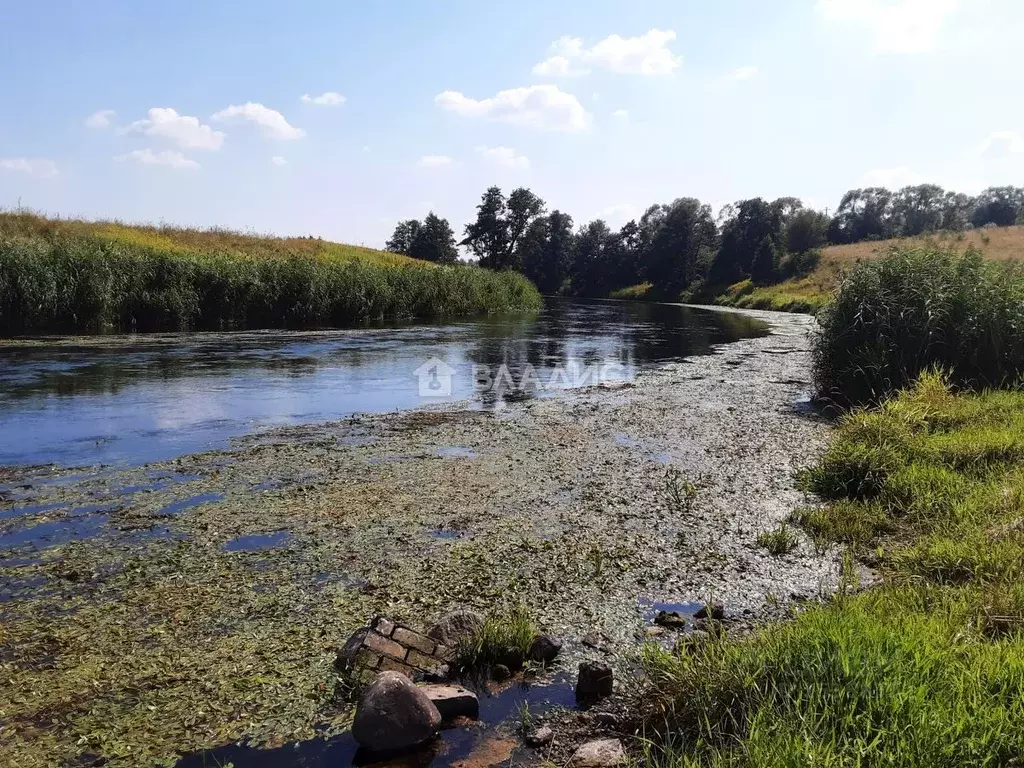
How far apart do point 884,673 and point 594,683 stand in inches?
56.6

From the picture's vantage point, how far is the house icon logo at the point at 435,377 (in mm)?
14136

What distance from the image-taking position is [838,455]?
25.1 feet

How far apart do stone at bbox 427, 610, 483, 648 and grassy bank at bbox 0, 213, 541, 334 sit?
22209 mm

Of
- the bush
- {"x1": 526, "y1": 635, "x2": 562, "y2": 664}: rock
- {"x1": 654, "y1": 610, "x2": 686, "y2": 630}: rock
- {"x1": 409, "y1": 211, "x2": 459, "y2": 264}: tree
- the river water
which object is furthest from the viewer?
{"x1": 409, "y1": 211, "x2": 459, "y2": 264}: tree

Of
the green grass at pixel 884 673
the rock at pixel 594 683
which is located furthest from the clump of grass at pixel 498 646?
the green grass at pixel 884 673

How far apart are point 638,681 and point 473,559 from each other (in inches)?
81.7

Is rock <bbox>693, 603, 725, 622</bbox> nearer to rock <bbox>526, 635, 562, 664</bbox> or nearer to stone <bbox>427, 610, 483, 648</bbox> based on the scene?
rock <bbox>526, 635, 562, 664</bbox>

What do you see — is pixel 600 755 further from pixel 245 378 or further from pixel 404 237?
pixel 404 237

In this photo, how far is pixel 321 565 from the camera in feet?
A: 17.7

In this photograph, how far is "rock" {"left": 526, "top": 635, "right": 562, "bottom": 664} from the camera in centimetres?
414

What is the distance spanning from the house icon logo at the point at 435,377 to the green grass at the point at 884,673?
31.0ft

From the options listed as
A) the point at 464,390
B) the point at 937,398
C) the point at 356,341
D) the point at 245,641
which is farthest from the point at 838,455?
the point at 356,341

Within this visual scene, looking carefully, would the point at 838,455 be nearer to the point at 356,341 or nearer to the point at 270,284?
the point at 356,341

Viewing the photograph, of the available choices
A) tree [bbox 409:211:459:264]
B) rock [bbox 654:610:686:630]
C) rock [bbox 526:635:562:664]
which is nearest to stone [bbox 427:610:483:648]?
rock [bbox 526:635:562:664]
